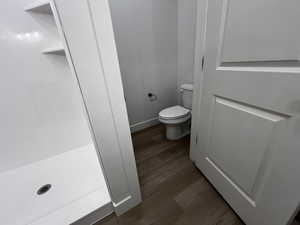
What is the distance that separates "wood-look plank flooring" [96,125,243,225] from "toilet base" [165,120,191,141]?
0.71 feet

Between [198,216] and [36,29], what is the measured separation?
2.05m

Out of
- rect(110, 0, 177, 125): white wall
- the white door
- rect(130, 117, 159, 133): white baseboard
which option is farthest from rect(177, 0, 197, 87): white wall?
the white door

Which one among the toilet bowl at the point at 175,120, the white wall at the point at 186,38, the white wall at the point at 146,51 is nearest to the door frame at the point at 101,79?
the toilet bowl at the point at 175,120

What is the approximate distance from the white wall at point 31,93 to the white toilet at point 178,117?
106cm

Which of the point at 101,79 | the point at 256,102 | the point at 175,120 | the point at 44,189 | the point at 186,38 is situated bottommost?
the point at 44,189

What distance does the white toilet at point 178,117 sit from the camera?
1.64m

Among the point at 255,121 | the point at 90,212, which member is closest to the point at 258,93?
the point at 255,121

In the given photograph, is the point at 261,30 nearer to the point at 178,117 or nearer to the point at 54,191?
the point at 178,117

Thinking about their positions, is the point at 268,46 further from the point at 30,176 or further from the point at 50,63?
the point at 30,176

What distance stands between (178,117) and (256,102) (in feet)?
3.23

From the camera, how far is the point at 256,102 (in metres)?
0.67

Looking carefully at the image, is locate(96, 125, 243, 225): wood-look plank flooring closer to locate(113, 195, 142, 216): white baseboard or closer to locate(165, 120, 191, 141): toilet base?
locate(113, 195, 142, 216): white baseboard

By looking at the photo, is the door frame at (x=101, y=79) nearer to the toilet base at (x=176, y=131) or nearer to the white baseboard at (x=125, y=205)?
the white baseboard at (x=125, y=205)

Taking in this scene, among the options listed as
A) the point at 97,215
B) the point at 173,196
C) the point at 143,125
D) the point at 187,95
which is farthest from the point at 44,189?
the point at 187,95
